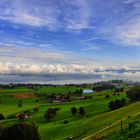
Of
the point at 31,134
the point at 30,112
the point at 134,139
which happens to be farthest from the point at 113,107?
the point at 134,139

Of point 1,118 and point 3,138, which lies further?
point 1,118

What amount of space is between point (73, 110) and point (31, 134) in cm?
6671

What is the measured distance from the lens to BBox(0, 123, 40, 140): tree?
63344 mm

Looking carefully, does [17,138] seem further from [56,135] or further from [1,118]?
[1,118]

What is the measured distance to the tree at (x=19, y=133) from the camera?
63.3 m

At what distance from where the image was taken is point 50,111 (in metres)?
126

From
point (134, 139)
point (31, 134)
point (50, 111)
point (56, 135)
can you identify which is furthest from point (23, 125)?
point (50, 111)

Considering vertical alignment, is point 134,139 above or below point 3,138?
above

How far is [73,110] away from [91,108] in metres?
14.4

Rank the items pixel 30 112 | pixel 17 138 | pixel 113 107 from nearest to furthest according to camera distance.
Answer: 1. pixel 17 138
2. pixel 113 107
3. pixel 30 112

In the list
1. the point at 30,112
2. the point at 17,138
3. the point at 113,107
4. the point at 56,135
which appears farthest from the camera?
the point at 30,112

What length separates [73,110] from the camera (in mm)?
130625

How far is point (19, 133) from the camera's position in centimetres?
6341

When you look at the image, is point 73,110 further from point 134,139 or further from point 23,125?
point 134,139
